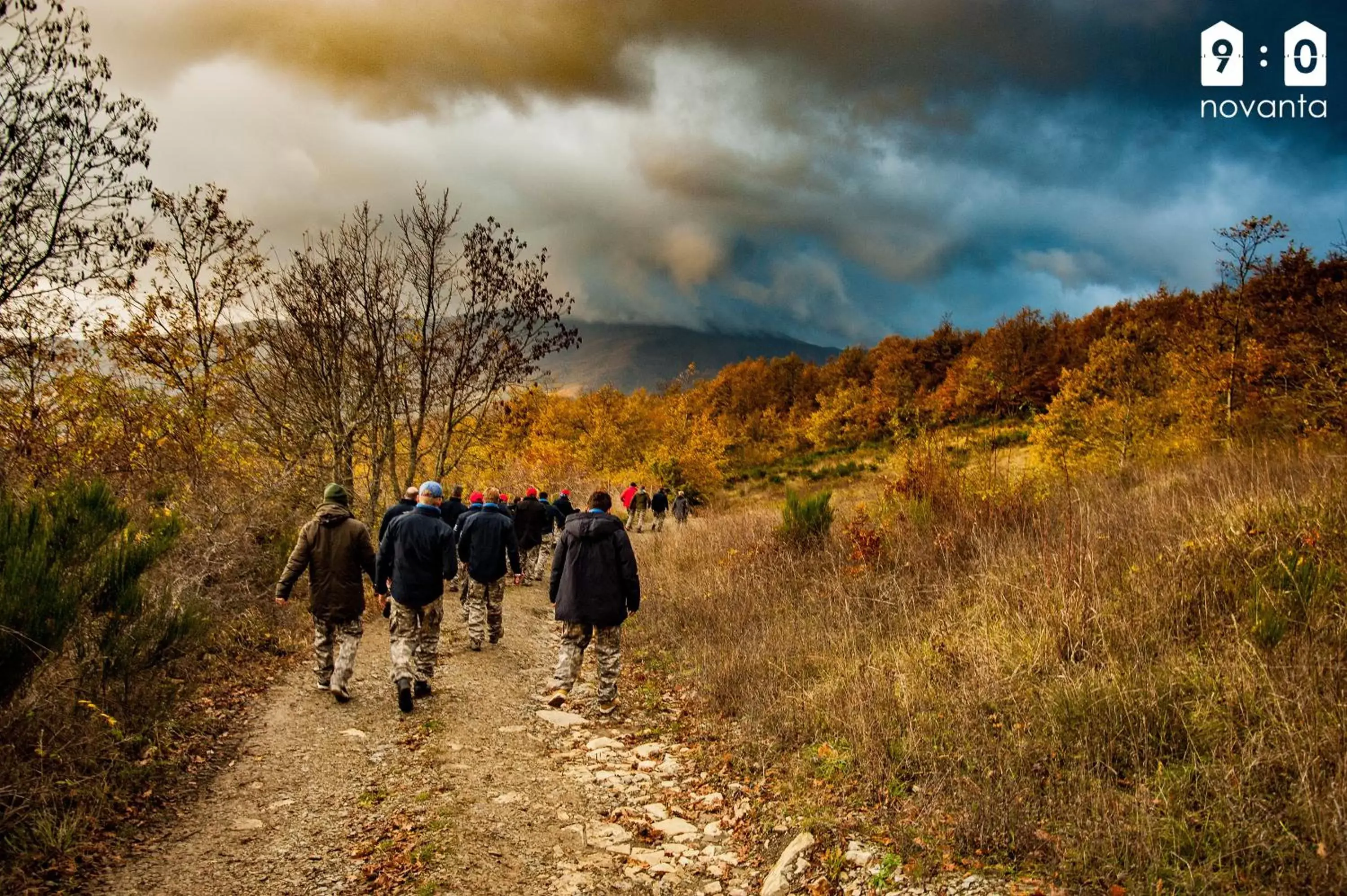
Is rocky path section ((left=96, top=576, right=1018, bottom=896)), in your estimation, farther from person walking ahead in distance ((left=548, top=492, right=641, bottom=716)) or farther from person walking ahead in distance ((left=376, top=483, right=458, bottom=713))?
person walking ahead in distance ((left=376, top=483, right=458, bottom=713))

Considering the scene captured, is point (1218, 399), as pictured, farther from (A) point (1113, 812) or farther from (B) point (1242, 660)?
(A) point (1113, 812)

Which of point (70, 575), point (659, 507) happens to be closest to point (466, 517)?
point (70, 575)

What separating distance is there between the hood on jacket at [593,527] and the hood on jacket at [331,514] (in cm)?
255

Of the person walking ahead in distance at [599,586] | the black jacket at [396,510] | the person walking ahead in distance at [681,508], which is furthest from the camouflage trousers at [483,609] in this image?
the person walking ahead in distance at [681,508]

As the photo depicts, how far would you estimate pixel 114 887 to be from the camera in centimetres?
366

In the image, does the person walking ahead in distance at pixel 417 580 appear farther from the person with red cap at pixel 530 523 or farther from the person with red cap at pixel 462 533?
the person with red cap at pixel 530 523

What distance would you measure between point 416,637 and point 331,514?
1721 millimetres

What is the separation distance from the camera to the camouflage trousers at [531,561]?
1595cm

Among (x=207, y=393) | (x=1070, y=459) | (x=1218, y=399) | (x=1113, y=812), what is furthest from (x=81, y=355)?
(x=1218, y=399)

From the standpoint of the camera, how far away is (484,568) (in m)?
9.48

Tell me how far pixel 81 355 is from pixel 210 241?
17.9 ft

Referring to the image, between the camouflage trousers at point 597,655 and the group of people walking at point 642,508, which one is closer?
the camouflage trousers at point 597,655

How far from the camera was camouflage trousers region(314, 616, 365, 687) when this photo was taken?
7.18m

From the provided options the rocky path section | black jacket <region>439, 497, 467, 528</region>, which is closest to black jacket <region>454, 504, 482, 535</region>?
black jacket <region>439, 497, 467, 528</region>
